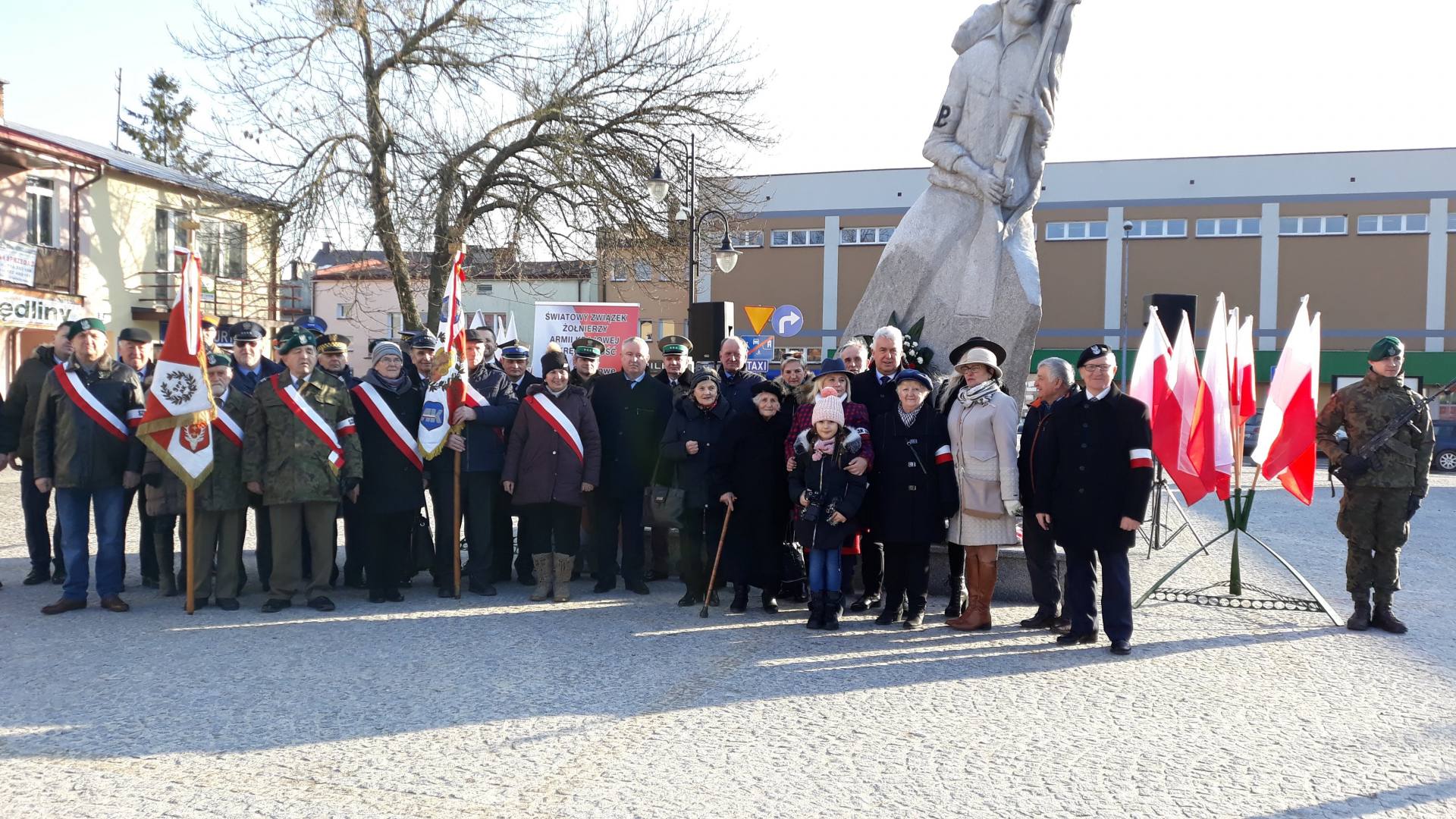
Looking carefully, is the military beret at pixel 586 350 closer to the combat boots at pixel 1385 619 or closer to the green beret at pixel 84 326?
the green beret at pixel 84 326

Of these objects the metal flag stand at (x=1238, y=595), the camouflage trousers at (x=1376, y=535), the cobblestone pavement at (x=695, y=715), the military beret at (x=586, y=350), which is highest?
the military beret at (x=586, y=350)

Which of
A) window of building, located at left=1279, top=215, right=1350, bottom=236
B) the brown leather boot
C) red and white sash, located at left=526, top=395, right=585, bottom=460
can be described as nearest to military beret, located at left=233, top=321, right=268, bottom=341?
red and white sash, located at left=526, top=395, right=585, bottom=460

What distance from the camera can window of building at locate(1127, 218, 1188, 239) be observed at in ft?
130

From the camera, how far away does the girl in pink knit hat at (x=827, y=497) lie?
667 cm

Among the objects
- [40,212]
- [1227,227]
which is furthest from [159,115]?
[1227,227]

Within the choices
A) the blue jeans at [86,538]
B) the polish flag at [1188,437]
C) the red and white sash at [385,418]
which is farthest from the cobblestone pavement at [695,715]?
the red and white sash at [385,418]

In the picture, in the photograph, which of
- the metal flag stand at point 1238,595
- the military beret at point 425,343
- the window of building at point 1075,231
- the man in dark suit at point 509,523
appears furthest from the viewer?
the window of building at point 1075,231

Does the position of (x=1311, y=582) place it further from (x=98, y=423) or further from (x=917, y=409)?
(x=98, y=423)

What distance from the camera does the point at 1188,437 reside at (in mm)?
7996

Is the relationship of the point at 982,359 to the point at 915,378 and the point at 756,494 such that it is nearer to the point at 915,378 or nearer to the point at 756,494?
the point at 915,378

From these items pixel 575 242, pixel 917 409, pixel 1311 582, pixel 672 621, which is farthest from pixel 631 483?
pixel 575 242

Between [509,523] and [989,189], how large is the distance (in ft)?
14.6

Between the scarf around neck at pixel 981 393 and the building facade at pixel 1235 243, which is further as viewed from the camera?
the building facade at pixel 1235 243

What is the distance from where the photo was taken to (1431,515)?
13.8 metres
